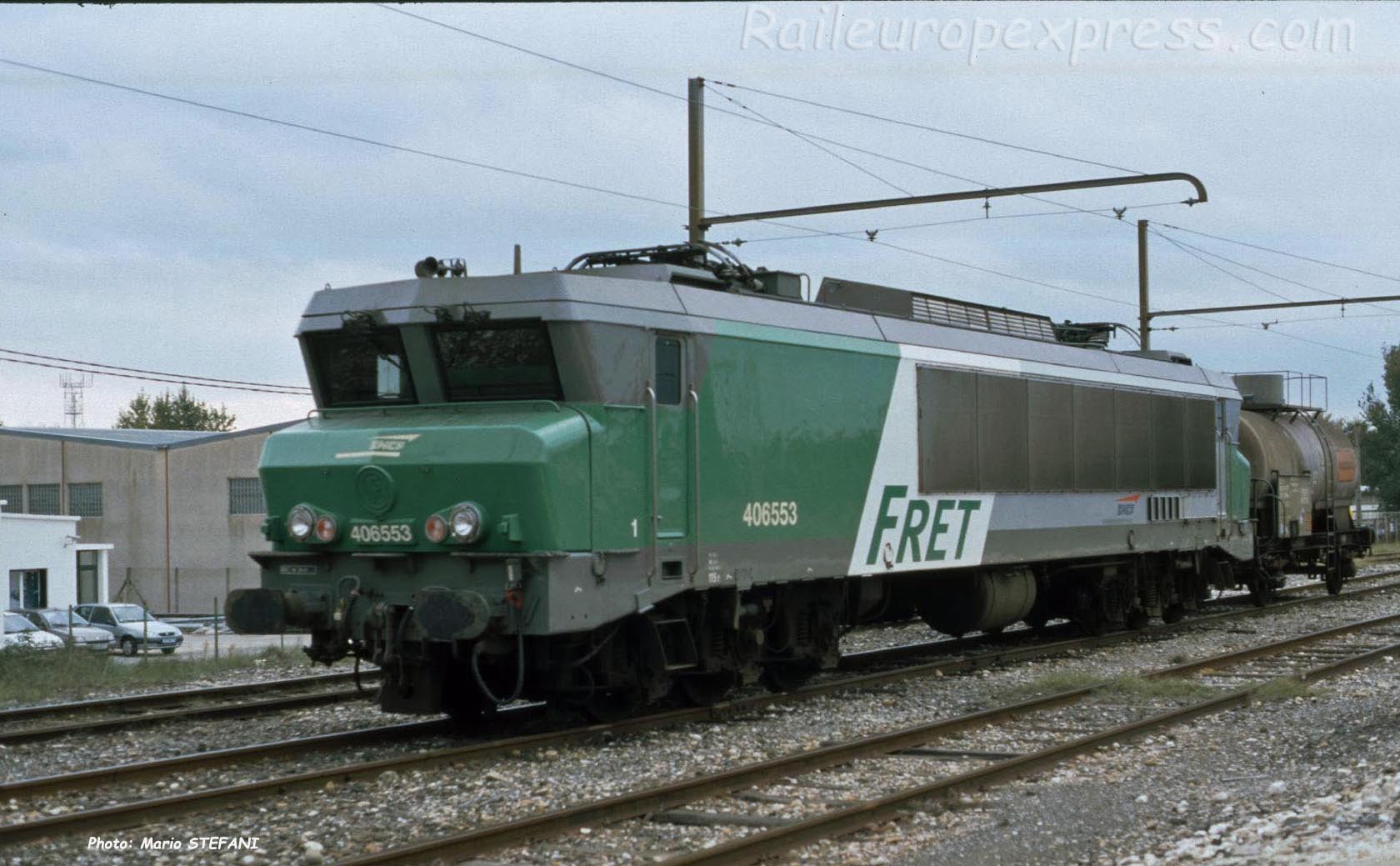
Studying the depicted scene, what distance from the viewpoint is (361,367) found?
11977 mm

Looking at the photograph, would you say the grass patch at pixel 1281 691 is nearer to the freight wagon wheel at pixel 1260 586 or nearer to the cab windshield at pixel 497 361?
the cab windshield at pixel 497 361

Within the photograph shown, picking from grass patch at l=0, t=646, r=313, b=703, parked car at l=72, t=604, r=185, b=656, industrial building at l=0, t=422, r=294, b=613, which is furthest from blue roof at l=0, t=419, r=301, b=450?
grass patch at l=0, t=646, r=313, b=703

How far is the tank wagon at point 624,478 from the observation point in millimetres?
10742

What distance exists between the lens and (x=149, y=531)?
57156 millimetres

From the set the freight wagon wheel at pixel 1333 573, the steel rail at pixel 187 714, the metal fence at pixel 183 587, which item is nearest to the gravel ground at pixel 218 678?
the steel rail at pixel 187 714

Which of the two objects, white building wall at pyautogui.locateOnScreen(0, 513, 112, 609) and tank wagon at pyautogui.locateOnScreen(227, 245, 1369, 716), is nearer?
tank wagon at pyautogui.locateOnScreen(227, 245, 1369, 716)

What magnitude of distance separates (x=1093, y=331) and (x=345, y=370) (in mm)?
10786

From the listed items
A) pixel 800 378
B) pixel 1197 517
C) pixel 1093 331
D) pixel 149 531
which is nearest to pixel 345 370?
pixel 800 378

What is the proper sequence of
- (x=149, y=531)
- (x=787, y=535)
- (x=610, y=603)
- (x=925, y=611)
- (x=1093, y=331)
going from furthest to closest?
1. (x=149, y=531)
2. (x=1093, y=331)
3. (x=925, y=611)
4. (x=787, y=535)
5. (x=610, y=603)

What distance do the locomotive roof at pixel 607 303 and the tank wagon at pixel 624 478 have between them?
0.07 ft

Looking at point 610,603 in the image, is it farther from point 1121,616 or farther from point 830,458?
point 1121,616

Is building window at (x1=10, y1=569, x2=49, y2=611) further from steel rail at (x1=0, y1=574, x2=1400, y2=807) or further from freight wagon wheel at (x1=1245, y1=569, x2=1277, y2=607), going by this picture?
steel rail at (x1=0, y1=574, x2=1400, y2=807)

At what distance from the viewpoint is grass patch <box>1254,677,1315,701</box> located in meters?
13.7

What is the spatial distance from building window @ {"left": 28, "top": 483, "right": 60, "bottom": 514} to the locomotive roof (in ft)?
166
